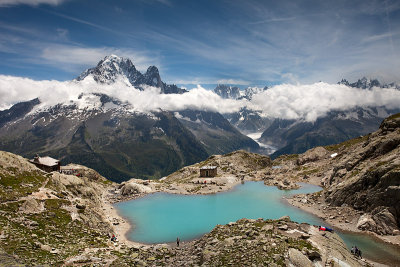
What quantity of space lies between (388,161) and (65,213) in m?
79.1

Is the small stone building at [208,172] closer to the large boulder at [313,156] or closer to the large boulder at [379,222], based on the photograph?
the large boulder at [313,156]

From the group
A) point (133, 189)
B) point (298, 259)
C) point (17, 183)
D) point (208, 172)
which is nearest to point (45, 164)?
point (133, 189)

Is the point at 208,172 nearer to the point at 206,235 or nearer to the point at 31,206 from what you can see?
the point at 206,235

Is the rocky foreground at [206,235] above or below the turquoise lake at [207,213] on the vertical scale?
above

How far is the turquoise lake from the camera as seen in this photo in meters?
54.9

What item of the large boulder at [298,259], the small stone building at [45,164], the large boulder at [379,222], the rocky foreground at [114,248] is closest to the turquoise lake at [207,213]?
the large boulder at [379,222]

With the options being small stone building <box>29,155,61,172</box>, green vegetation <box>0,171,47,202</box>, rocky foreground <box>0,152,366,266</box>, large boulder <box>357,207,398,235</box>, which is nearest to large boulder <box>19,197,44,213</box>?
rocky foreground <box>0,152,366,266</box>

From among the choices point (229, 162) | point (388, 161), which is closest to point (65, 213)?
point (388, 161)

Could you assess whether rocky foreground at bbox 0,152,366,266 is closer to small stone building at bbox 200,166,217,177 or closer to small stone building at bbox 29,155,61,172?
small stone building at bbox 29,155,61,172

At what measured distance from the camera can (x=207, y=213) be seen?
263 ft

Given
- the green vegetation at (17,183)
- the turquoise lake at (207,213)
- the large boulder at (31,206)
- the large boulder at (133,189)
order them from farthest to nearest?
the large boulder at (133,189) < the turquoise lake at (207,213) < the green vegetation at (17,183) < the large boulder at (31,206)

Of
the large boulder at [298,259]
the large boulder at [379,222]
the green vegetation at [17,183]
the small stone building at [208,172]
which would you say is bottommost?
the small stone building at [208,172]

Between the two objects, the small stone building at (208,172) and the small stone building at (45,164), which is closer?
the small stone building at (45,164)

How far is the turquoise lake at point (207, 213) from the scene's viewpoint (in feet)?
180
